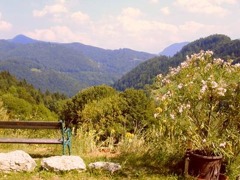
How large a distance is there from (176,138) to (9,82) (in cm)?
8452

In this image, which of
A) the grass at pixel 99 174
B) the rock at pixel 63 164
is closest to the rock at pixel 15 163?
the grass at pixel 99 174

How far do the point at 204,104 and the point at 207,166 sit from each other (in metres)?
1.09

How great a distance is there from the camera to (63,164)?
6.58 m

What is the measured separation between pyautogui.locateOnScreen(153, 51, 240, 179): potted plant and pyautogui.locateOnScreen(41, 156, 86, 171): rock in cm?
182

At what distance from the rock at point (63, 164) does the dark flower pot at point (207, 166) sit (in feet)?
6.93

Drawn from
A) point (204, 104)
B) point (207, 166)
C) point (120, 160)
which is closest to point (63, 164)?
point (120, 160)

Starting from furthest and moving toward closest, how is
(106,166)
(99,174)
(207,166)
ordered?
(106,166), (99,174), (207,166)

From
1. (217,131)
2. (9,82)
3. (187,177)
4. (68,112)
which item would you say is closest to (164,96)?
(217,131)

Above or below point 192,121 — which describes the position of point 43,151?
below

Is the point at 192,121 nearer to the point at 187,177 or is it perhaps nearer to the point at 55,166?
the point at 187,177

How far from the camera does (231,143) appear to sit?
615 centimetres

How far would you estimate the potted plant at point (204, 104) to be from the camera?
19.3 ft

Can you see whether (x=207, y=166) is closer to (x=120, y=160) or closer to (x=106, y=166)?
(x=106, y=166)

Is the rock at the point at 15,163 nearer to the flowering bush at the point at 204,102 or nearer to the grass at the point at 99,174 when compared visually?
the grass at the point at 99,174
